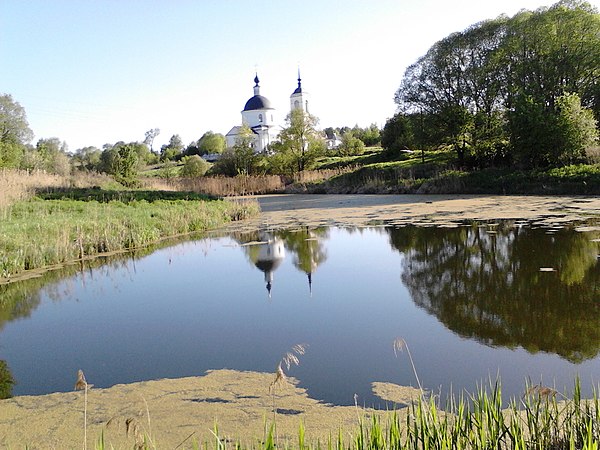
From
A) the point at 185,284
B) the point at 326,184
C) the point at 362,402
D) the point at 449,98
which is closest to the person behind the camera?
the point at 362,402

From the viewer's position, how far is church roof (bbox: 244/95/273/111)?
236 feet

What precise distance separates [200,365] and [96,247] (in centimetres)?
719

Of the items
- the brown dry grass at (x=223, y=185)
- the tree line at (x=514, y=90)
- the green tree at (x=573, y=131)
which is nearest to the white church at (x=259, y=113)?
the brown dry grass at (x=223, y=185)

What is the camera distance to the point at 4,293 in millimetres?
7660

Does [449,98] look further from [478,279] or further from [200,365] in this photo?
[200,365]

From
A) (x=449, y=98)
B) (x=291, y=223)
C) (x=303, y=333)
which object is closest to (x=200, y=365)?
(x=303, y=333)

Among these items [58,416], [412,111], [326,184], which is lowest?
[58,416]

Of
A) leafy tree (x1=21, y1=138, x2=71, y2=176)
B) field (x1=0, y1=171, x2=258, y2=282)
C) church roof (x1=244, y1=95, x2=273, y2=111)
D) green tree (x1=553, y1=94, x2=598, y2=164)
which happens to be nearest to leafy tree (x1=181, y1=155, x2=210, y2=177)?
leafy tree (x1=21, y1=138, x2=71, y2=176)

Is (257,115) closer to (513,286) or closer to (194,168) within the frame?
(194,168)

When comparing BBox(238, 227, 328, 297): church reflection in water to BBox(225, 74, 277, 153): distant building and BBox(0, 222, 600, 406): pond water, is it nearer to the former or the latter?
BBox(0, 222, 600, 406): pond water

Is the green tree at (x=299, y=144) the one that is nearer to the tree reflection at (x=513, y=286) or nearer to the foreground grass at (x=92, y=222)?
the foreground grass at (x=92, y=222)

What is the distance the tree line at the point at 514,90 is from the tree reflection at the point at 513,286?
41.2 feet

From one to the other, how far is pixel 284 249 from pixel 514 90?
58.0 ft

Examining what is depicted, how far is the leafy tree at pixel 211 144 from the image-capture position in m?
67.1
